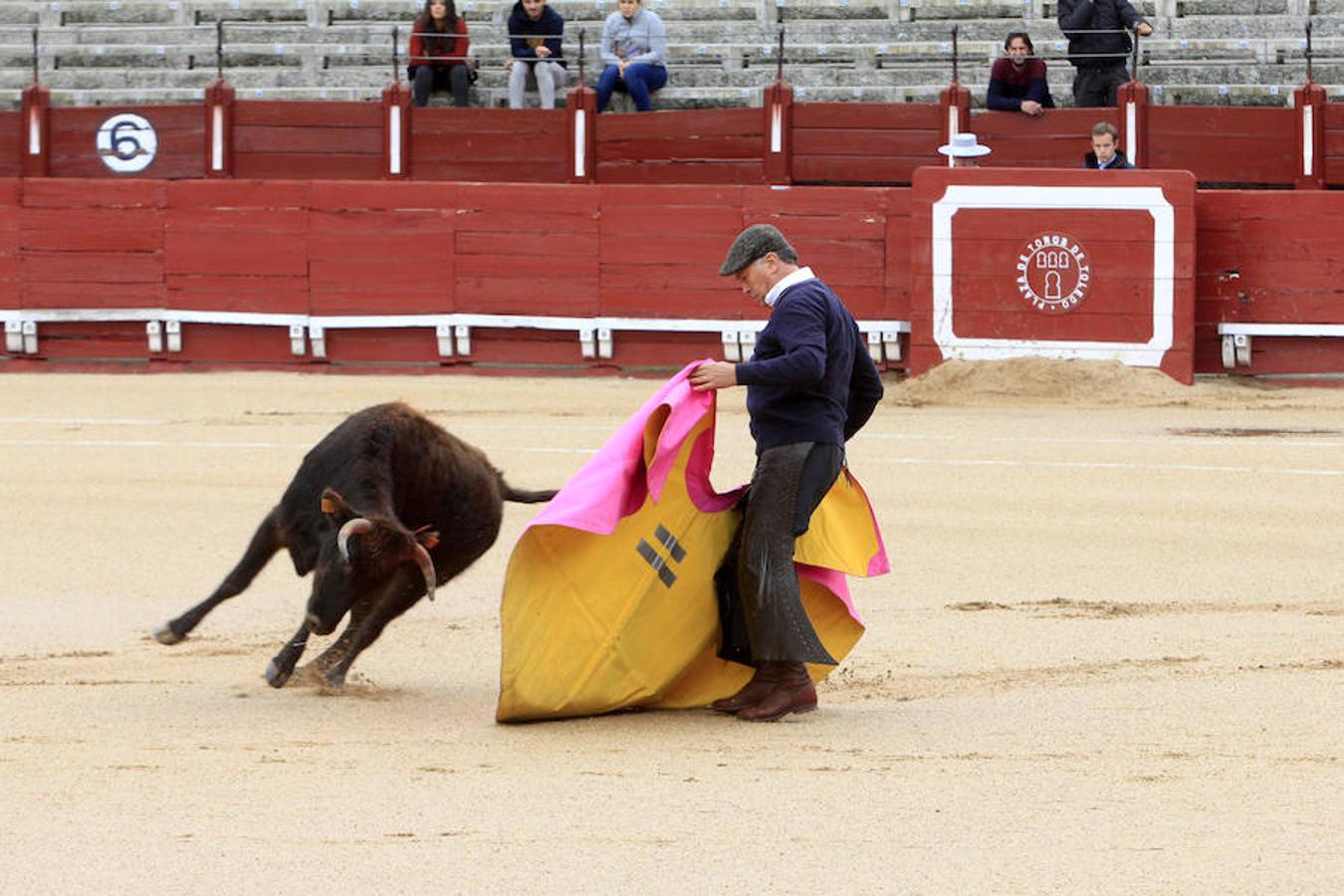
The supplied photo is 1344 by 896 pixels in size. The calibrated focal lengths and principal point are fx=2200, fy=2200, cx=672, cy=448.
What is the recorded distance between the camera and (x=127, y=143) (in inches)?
675

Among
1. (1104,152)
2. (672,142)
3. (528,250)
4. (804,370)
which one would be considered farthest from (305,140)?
(804,370)

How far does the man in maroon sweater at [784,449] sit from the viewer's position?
5730mm

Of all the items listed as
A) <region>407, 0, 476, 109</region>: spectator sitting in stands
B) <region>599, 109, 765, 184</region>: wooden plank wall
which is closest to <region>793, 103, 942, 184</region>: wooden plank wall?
<region>599, 109, 765, 184</region>: wooden plank wall

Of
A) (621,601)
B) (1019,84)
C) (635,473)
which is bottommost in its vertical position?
(621,601)

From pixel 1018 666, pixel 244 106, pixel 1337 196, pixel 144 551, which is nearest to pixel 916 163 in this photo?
pixel 1337 196

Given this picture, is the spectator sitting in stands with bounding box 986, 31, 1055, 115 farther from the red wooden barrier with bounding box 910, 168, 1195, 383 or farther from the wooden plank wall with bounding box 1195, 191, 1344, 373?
the wooden plank wall with bounding box 1195, 191, 1344, 373

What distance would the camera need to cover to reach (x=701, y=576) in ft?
19.7

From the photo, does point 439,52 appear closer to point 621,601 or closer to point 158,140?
point 158,140

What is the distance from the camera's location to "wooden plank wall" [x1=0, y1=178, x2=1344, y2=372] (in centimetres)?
1425

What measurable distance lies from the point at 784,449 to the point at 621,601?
1.97ft

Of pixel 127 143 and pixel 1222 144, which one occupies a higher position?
pixel 127 143

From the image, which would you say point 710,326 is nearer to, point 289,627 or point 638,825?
point 289,627

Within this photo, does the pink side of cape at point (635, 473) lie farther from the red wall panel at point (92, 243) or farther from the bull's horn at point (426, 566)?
the red wall panel at point (92, 243)

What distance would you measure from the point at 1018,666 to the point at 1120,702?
66 cm
